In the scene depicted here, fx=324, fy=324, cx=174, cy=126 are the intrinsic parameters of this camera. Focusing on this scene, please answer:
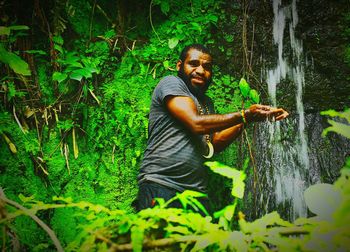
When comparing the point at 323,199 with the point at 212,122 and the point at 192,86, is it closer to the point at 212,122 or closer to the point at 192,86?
the point at 212,122

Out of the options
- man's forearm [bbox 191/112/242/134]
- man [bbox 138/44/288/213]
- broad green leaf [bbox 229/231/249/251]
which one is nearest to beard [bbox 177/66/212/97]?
man [bbox 138/44/288/213]

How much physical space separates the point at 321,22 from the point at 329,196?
3.74m

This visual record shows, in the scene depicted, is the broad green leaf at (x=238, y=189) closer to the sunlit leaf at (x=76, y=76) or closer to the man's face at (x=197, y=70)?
the man's face at (x=197, y=70)

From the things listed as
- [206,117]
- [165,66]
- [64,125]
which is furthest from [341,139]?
[64,125]

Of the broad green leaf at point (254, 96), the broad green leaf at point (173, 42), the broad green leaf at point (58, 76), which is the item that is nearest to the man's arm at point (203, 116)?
the broad green leaf at point (254, 96)

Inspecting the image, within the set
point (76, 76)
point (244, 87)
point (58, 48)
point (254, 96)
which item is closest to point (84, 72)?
point (76, 76)

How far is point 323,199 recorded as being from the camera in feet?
2.89

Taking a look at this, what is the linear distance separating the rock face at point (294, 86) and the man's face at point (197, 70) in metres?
0.84

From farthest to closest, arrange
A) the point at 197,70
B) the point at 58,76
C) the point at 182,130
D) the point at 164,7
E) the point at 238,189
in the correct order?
1. the point at 164,7
2. the point at 58,76
3. the point at 197,70
4. the point at 182,130
5. the point at 238,189

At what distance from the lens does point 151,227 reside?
1.10 metres

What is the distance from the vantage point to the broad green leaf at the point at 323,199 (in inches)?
34.3

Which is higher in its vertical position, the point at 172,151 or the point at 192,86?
the point at 192,86

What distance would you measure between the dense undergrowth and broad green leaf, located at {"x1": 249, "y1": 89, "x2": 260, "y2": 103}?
4 cm

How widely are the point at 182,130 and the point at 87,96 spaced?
1.43 m
